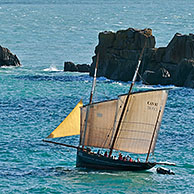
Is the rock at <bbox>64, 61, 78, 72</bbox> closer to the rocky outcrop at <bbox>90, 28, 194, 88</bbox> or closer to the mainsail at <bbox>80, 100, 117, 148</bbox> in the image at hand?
the rocky outcrop at <bbox>90, 28, 194, 88</bbox>

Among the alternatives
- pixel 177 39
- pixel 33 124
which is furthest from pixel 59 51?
pixel 33 124

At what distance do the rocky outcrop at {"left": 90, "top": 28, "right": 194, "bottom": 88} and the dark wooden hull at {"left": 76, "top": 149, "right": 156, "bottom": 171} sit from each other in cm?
4367

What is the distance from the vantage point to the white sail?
2331 inches

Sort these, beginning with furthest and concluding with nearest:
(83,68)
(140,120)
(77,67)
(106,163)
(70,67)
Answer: (70,67), (77,67), (83,68), (140,120), (106,163)

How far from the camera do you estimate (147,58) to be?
10756 cm

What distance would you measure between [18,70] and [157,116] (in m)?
67.7

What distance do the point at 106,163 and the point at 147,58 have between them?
50743 mm

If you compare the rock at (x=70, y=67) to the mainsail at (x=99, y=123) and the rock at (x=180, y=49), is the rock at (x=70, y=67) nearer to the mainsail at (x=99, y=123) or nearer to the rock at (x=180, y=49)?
the rock at (x=180, y=49)

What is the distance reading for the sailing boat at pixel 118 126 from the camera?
5934 centimetres

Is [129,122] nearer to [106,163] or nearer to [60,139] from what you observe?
[106,163]

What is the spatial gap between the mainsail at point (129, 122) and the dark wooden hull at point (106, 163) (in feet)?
6.51

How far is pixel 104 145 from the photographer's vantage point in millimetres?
61344

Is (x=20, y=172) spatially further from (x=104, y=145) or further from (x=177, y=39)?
(x=177, y=39)

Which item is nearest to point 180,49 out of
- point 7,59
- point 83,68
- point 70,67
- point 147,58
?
point 147,58
